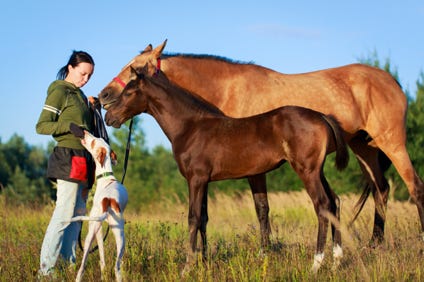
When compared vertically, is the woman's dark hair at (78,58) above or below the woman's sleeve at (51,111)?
above

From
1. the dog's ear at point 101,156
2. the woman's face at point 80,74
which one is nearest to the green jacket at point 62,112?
the woman's face at point 80,74

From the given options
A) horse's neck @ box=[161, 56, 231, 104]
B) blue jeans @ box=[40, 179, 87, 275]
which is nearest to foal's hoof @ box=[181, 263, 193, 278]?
blue jeans @ box=[40, 179, 87, 275]

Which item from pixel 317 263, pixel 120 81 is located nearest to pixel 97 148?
pixel 120 81

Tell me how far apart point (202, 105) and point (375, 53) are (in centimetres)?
1544

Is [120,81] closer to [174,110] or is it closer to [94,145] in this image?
[174,110]

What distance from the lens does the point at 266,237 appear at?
7203 mm

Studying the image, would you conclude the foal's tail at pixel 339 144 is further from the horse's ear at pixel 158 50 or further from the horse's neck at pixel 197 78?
the horse's ear at pixel 158 50

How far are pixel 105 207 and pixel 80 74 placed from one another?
67.6 inches

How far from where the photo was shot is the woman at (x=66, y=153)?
18.2 ft

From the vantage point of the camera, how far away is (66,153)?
5609 millimetres

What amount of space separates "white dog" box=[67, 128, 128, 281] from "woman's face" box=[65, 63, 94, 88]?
80cm

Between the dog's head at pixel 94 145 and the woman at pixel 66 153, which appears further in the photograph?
the woman at pixel 66 153

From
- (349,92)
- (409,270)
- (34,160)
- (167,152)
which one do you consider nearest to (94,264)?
(409,270)

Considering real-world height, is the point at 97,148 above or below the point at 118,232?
above
